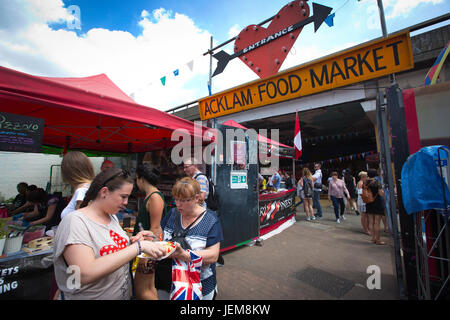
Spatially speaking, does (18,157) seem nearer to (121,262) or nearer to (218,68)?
(218,68)

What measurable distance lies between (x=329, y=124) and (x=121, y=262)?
11899 mm

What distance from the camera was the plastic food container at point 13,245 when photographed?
6.31 feet

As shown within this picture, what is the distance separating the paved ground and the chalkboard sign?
2.89 meters

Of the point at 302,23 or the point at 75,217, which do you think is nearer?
the point at 75,217

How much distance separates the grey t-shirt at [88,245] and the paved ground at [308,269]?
1.88 m

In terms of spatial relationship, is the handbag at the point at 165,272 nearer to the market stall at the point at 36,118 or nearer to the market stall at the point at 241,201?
the market stall at the point at 36,118

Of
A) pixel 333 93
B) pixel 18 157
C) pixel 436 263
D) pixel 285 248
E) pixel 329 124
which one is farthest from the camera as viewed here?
pixel 329 124

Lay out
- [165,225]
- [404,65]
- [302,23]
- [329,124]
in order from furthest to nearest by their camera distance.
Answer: [329,124] < [302,23] < [404,65] < [165,225]

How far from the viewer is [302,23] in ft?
11.4

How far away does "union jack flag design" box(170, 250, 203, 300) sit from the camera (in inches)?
54.3

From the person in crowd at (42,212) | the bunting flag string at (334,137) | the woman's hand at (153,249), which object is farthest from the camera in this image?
the bunting flag string at (334,137)

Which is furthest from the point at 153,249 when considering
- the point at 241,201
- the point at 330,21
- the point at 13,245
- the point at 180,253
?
the point at 330,21

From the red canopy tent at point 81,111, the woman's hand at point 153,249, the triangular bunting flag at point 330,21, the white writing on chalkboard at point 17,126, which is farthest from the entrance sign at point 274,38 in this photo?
the woman's hand at point 153,249
